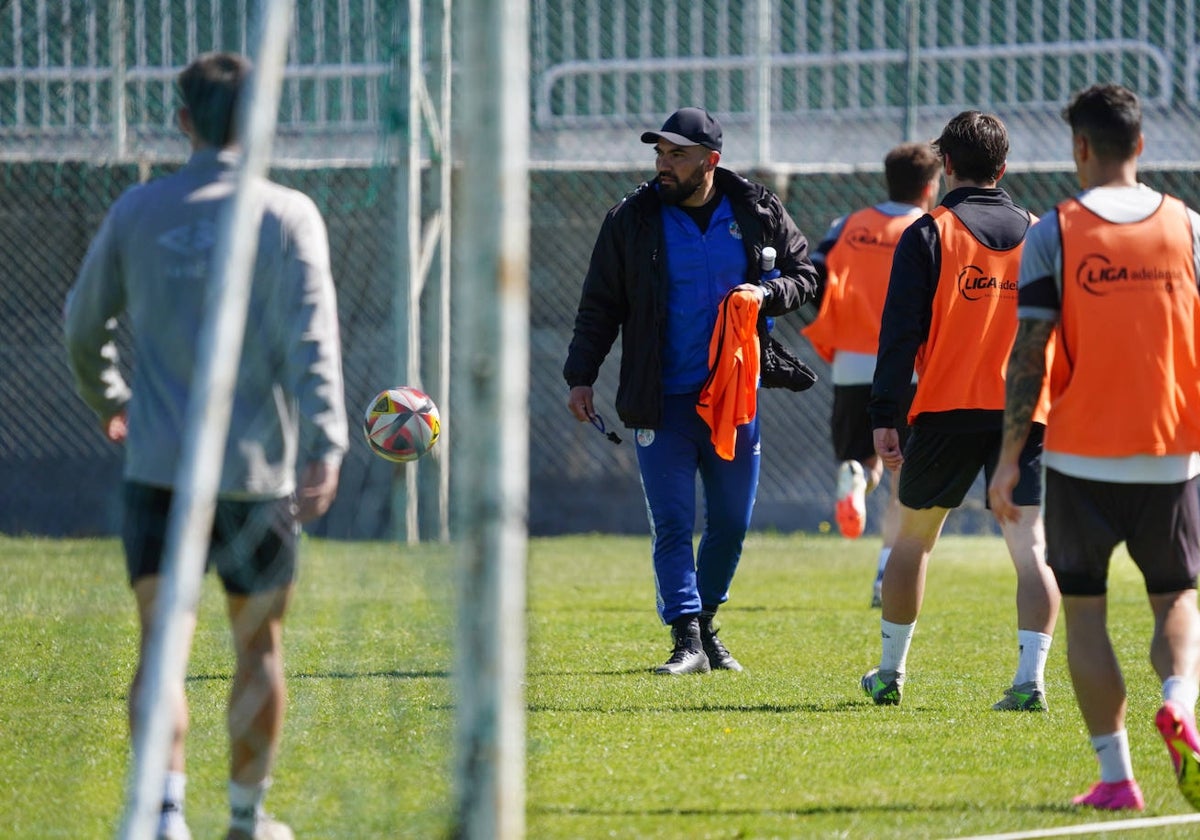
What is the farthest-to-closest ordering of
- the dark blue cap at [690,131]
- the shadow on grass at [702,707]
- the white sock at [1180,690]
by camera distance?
the dark blue cap at [690,131] → the shadow on grass at [702,707] → the white sock at [1180,690]

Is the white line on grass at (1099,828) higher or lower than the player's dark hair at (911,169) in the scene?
lower

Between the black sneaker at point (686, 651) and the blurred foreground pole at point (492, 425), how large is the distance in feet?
12.2

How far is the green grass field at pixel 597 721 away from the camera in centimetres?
481

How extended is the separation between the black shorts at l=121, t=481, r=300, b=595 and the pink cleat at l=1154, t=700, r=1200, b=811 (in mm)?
2324

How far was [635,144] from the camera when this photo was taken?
47.4 ft

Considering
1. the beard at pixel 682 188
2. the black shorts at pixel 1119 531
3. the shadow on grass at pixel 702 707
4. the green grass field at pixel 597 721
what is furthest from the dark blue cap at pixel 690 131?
the black shorts at pixel 1119 531

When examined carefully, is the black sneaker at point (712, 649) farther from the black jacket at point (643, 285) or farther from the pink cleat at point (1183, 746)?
the pink cleat at point (1183, 746)

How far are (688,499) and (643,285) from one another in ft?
2.99

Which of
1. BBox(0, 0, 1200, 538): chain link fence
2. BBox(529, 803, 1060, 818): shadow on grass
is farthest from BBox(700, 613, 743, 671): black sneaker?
BBox(0, 0, 1200, 538): chain link fence

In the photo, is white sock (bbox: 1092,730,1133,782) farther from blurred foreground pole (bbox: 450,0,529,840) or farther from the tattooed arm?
blurred foreground pole (bbox: 450,0,529,840)

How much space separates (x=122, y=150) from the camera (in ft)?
43.5

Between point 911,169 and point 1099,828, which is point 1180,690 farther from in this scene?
point 911,169

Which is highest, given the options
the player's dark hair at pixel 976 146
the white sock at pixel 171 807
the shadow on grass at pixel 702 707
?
the player's dark hair at pixel 976 146

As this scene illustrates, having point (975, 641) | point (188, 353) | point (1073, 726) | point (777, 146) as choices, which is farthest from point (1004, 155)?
point (777, 146)
